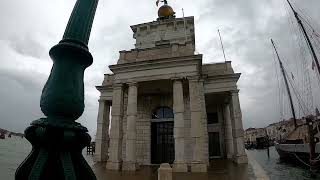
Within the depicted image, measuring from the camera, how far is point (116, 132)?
62.6ft

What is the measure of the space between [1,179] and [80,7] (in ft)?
64.0

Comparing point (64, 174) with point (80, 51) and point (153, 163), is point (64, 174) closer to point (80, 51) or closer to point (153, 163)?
point (80, 51)

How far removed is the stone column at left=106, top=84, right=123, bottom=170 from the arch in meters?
5.12

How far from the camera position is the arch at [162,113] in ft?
78.5

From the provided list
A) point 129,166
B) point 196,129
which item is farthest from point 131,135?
point 196,129

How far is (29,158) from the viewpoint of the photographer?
2246 millimetres

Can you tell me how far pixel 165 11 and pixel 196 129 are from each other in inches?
710

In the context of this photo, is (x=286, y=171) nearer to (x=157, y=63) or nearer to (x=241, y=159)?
(x=241, y=159)

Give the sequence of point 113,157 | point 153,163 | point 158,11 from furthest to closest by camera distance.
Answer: point 158,11 → point 153,163 → point 113,157

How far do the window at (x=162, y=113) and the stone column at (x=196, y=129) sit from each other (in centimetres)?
607

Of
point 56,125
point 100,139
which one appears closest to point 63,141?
point 56,125

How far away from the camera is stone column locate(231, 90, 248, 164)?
20422 millimetres

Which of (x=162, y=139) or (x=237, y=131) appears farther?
(x=162, y=139)

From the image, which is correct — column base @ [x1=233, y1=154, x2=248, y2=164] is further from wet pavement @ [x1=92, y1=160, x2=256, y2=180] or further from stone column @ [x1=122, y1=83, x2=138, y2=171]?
stone column @ [x1=122, y1=83, x2=138, y2=171]
